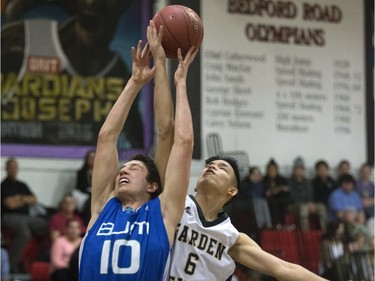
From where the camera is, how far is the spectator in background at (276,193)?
15.6m

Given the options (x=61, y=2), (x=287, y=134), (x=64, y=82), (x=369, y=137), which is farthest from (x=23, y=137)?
(x=369, y=137)

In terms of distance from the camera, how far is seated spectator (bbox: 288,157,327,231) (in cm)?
1584

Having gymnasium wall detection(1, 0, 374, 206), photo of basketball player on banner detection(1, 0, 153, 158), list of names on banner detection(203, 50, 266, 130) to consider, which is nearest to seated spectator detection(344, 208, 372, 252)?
gymnasium wall detection(1, 0, 374, 206)

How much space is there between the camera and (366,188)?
17.0m

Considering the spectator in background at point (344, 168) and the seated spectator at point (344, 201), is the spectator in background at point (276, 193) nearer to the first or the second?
the seated spectator at point (344, 201)

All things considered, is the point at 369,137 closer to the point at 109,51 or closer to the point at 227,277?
the point at 109,51

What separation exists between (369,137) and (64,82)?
5.83 meters

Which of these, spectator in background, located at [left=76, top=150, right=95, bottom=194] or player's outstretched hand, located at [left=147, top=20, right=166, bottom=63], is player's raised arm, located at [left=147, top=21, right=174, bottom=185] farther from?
spectator in background, located at [left=76, top=150, right=95, bottom=194]

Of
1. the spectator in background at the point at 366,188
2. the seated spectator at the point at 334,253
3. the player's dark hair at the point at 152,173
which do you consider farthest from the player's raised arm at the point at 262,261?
the spectator in background at the point at 366,188

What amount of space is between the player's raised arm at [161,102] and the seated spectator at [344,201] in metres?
10.2

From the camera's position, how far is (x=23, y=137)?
49.8 feet

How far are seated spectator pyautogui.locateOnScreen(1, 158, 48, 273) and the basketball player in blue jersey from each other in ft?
24.2

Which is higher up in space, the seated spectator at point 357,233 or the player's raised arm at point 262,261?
the player's raised arm at point 262,261

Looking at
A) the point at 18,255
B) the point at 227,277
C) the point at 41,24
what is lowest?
the point at 18,255
